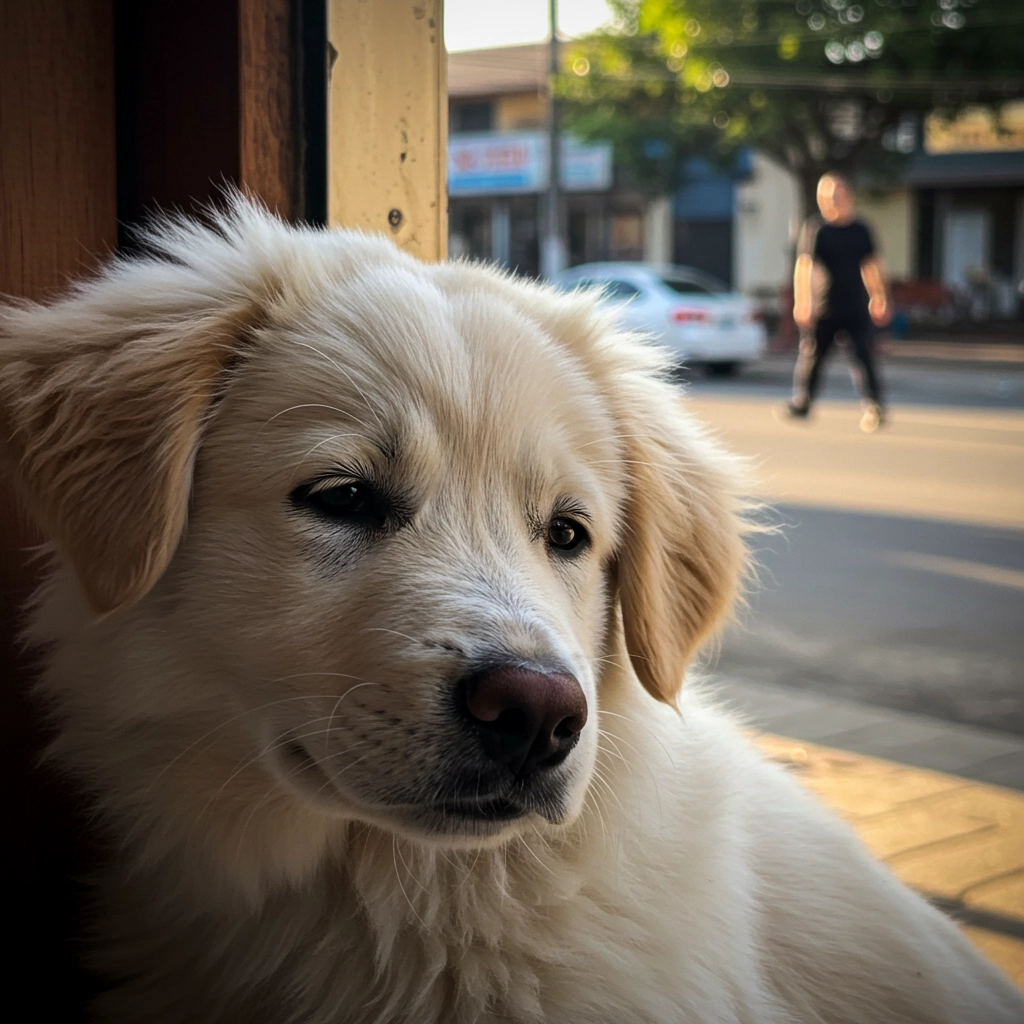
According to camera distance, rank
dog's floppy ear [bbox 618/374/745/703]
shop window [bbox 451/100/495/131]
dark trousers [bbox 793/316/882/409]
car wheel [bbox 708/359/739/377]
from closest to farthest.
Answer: dog's floppy ear [bbox 618/374/745/703]
dark trousers [bbox 793/316/882/409]
car wheel [bbox 708/359/739/377]
shop window [bbox 451/100/495/131]

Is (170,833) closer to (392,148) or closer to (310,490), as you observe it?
(310,490)

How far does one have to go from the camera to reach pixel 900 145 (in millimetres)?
37094

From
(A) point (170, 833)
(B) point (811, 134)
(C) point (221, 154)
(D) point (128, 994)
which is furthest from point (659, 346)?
(B) point (811, 134)

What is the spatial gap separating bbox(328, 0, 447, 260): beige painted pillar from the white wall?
38221 mm

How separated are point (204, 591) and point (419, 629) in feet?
1.38

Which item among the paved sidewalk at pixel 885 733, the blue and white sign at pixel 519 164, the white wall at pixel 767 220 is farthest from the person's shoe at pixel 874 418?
the blue and white sign at pixel 519 164

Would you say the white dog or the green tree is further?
the green tree

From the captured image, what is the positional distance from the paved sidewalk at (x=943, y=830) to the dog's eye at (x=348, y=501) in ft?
5.59

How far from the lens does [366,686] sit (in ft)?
6.87

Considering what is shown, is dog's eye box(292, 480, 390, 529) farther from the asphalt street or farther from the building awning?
the building awning

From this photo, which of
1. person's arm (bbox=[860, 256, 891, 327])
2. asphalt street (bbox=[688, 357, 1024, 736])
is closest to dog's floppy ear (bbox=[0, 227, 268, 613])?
asphalt street (bbox=[688, 357, 1024, 736])

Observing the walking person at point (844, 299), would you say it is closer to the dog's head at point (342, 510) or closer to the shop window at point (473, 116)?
the dog's head at point (342, 510)

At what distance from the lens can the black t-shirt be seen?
15.2m

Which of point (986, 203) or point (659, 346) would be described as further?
point (986, 203)
